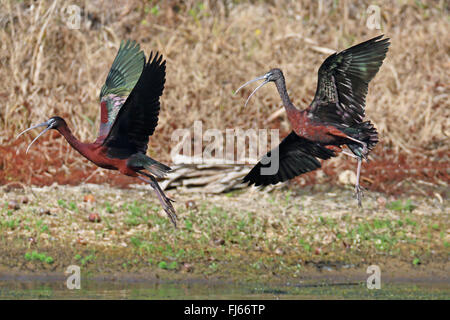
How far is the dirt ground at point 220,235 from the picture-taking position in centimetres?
1010

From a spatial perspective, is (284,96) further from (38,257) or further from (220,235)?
(38,257)

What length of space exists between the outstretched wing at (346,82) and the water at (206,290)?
1.85 meters

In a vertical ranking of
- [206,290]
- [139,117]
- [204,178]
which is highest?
[139,117]

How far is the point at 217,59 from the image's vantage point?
47.8 feet

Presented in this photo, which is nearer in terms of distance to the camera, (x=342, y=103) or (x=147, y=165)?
(x=147, y=165)

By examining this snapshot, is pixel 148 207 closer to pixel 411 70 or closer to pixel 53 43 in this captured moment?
pixel 53 43

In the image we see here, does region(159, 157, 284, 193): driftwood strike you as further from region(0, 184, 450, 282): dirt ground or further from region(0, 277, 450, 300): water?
region(0, 277, 450, 300): water

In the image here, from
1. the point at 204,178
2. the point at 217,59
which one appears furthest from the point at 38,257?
the point at 217,59

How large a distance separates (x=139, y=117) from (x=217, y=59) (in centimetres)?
661

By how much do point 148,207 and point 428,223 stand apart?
357 cm

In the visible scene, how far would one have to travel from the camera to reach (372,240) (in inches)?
424

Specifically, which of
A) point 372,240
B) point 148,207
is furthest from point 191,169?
point 372,240

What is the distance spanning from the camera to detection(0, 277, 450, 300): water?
9023 millimetres

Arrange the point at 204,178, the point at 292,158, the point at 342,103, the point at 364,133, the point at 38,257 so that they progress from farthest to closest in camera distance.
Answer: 1. the point at 204,178
2. the point at 38,257
3. the point at 292,158
4. the point at 342,103
5. the point at 364,133
